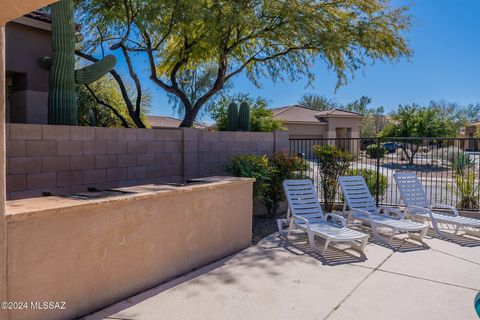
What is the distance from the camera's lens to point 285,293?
450cm

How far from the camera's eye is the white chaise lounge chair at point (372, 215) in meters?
6.86

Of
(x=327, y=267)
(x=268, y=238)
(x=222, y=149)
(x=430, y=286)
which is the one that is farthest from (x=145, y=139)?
(x=430, y=286)

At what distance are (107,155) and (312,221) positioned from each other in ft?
13.6

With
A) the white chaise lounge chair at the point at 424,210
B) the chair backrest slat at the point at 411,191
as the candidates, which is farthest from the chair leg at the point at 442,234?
the chair backrest slat at the point at 411,191

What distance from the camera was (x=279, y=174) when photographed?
8875mm

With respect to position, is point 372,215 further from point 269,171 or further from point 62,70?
point 62,70

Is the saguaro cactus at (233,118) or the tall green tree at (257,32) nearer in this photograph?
the tall green tree at (257,32)

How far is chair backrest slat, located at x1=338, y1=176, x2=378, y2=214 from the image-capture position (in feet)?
26.1

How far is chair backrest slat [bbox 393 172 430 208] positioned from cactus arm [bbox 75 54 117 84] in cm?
711

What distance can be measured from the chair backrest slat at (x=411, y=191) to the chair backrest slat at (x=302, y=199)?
232 centimetres

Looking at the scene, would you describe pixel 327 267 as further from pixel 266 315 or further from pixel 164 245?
pixel 164 245

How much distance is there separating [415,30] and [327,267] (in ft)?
30.4

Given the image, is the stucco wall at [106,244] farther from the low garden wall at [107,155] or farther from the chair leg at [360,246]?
the chair leg at [360,246]

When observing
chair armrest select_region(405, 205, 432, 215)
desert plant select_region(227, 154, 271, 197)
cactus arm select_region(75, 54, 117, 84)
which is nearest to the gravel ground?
desert plant select_region(227, 154, 271, 197)
